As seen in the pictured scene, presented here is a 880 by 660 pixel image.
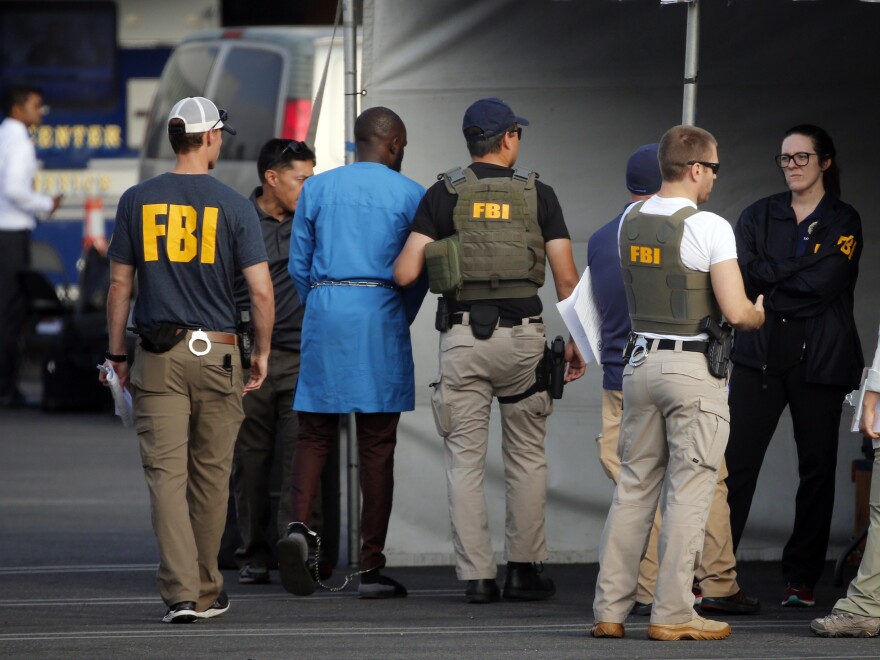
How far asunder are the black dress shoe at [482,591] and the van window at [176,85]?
22.8 feet

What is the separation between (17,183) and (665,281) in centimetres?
923

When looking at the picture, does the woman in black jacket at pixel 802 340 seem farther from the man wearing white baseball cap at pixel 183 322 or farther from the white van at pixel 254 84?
the white van at pixel 254 84

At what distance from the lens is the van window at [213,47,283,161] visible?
12547 millimetres

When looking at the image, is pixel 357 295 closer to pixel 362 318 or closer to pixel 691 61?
pixel 362 318

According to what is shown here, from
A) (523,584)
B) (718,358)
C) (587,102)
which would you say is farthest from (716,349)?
(587,102)

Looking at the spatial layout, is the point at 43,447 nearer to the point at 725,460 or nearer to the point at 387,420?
the point at 387,420

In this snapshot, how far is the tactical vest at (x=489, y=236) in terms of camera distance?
6785mm

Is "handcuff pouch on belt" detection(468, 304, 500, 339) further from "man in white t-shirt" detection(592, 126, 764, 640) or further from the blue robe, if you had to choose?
"man in white t-shirt" detection(592, 126, 764, 640)

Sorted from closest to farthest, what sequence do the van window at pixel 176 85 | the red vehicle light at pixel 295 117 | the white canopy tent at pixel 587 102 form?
the white canopy tent at pixel 587 102, the red vehicle light at pixel 295 117, the van window at pixel 176 85

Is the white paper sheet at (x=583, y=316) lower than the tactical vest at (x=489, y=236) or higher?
lower

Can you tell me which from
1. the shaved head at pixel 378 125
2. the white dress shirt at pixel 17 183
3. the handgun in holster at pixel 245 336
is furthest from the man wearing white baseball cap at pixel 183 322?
the white dress shirt at pixel 17 183

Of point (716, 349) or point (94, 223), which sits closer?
point (716, 349)

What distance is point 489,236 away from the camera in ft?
22.3

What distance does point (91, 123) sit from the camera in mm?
21734
